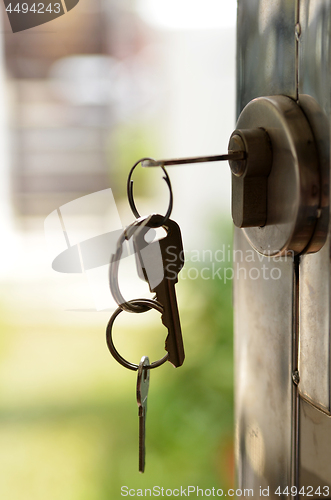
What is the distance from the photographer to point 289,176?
268 mm

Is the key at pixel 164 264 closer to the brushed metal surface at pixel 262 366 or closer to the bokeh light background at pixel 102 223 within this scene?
the brushed metal surface at pixel 262 366

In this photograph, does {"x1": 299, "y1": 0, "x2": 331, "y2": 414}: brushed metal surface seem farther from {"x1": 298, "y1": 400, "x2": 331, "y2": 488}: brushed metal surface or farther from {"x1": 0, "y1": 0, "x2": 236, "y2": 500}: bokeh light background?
{"x1": 0, "y1": 0, "x2": 236, "y2": 500}: bokeh light background

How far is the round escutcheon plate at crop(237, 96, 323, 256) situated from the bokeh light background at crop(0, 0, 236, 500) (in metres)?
0.88

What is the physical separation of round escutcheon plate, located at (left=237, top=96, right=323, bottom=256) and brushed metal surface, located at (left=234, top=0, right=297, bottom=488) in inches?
0.8

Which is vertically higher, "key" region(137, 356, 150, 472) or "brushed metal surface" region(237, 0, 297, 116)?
"brushed metal surface" region(237, 0, 297, 116)

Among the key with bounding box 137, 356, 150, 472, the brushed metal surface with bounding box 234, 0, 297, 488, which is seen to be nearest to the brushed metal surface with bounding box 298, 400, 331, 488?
the brushed metal surface with bounding box 234, 0, 297, 488

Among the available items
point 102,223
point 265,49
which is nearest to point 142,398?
point 265,49

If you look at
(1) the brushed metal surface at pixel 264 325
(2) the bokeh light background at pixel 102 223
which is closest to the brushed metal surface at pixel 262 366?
(1) the brushed metal surface at pixel 264 325

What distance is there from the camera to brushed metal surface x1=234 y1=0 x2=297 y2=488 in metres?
0.31

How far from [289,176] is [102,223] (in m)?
1.06

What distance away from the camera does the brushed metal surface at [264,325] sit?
0.31 metres

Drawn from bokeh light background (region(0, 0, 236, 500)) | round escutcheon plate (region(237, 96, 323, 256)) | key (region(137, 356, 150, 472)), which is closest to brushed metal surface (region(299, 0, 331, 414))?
round escutcheon plate (region(237, 96, 323, 256))

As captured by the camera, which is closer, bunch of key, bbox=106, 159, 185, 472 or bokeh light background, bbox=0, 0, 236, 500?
bunch of key, bbox=106, 159, 185, 472

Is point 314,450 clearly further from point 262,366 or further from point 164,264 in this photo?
point 164,264
